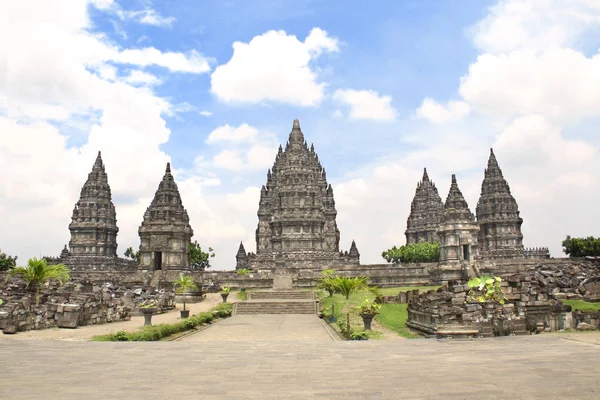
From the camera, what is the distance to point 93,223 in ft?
258

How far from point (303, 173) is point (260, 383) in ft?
200

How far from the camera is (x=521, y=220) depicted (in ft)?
256

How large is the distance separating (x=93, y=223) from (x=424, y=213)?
188ft

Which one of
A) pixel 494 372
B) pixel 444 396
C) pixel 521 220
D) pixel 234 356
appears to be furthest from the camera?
pixel 521 220

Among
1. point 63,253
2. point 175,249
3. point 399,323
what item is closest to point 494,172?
point 175,249

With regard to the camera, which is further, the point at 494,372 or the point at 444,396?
the point at 494,372

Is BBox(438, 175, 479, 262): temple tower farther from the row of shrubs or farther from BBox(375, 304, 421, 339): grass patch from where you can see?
the row of shrubs

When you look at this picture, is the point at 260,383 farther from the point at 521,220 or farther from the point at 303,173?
the point at 521,220

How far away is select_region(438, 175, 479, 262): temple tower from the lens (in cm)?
4831

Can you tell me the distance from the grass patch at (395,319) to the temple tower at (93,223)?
62.0 meters

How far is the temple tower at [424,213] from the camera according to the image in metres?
88.8

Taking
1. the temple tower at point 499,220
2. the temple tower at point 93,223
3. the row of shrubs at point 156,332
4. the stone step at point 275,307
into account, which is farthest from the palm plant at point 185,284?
the temple tower at point 499,220

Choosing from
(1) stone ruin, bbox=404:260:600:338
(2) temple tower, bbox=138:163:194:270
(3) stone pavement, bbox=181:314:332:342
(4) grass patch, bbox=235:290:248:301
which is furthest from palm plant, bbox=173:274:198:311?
(1) stone ruin, bbox=404:260:600:338

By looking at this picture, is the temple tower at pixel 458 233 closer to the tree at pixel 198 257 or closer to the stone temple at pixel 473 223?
the stone temple at pixel 473 223
